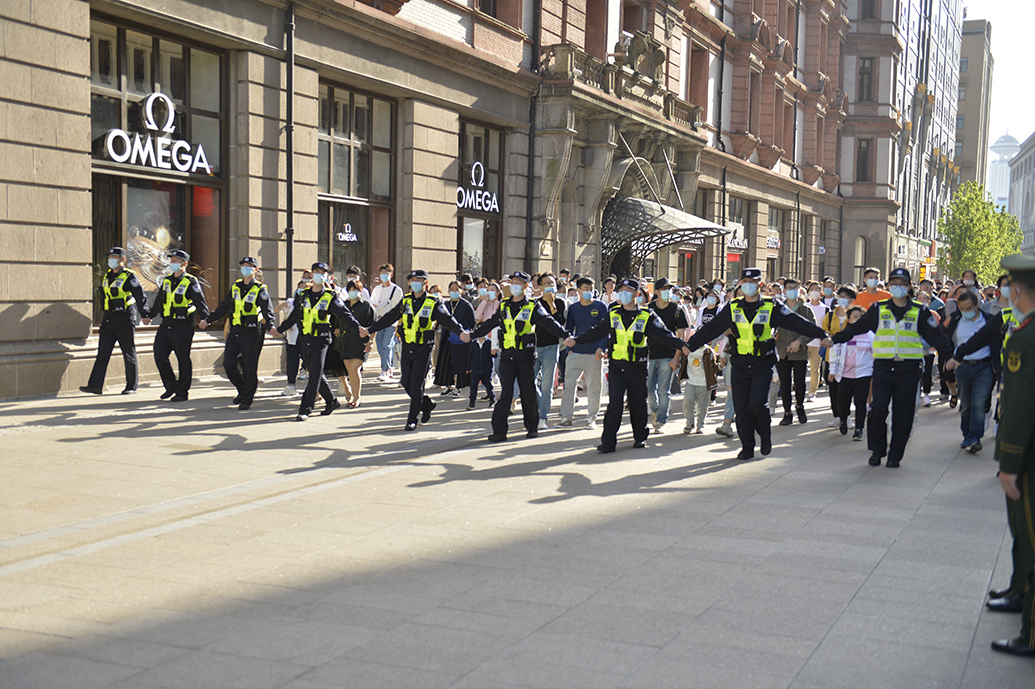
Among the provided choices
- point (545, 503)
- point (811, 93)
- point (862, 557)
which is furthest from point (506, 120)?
point (811, 93)

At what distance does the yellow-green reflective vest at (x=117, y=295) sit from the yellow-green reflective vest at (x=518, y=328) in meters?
5.06

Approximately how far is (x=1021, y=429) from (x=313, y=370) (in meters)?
9.04

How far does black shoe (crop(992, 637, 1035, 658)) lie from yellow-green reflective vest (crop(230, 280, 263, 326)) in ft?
34.3

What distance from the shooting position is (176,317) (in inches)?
534

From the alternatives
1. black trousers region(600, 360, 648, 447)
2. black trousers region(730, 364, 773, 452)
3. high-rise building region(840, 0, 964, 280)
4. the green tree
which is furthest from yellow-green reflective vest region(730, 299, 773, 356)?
the green tree

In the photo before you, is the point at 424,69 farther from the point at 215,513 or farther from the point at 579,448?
the point at 215,513

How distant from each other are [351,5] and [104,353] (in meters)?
7.43

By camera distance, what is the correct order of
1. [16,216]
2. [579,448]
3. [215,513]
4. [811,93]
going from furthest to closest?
[811,93]
[16,216]
[579,448]
[215,513]

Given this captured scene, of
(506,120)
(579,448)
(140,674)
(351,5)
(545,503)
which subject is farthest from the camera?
(506,120)

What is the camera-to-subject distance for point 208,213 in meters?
16.1

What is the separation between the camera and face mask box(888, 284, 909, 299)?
34.1 ft

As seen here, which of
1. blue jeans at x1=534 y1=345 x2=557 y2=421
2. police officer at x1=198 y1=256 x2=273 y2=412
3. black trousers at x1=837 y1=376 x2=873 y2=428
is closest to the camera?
black trousers at x1=837 y1=376 x2=873 y2=428

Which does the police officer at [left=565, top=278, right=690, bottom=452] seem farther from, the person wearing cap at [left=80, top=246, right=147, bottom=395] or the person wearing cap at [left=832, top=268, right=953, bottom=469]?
the person wearing cap at [left=80, top=246, right=147, bottom=395]

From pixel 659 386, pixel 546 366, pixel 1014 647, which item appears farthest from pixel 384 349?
pixel 1014 647
